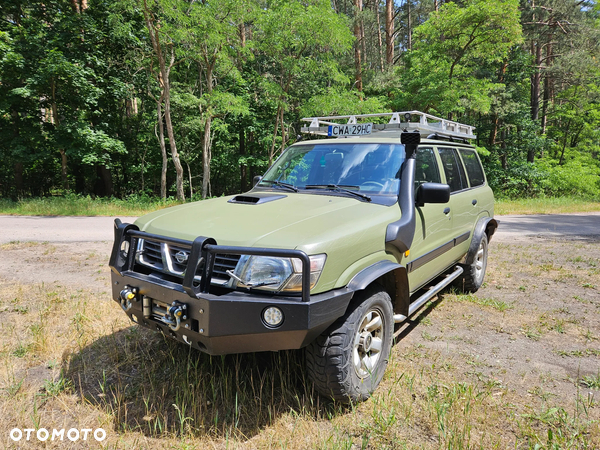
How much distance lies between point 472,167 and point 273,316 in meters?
4.26

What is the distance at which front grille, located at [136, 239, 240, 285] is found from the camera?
2.46 meters

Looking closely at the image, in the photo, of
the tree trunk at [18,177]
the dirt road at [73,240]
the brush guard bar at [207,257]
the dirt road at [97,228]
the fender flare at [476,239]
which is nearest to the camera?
the brush guard bar at [207,257]

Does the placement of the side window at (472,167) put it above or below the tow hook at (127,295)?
above

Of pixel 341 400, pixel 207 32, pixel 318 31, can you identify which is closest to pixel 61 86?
pixel 207 32

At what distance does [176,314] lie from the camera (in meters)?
2.39

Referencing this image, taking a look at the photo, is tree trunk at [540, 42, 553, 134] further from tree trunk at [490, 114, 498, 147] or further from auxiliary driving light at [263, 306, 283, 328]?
auxiliary driving light at [263, 306, 283, 328]

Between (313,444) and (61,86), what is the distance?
1886 centimetres

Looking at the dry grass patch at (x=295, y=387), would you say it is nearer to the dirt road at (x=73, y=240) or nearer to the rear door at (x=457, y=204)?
the rear door at (x=457, y=204)

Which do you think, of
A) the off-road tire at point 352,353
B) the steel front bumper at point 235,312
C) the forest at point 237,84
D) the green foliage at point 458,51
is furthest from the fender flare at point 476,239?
the green foliage at point 458,51

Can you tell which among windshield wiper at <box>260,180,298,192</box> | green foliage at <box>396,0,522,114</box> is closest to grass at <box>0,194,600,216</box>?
green foliage at <box>396,0,522,114</box>

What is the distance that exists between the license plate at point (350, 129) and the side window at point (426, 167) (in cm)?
83

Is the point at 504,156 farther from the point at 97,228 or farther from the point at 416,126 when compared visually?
the point at 416,126

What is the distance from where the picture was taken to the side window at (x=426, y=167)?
12.4 ft

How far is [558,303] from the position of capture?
4969 mm
